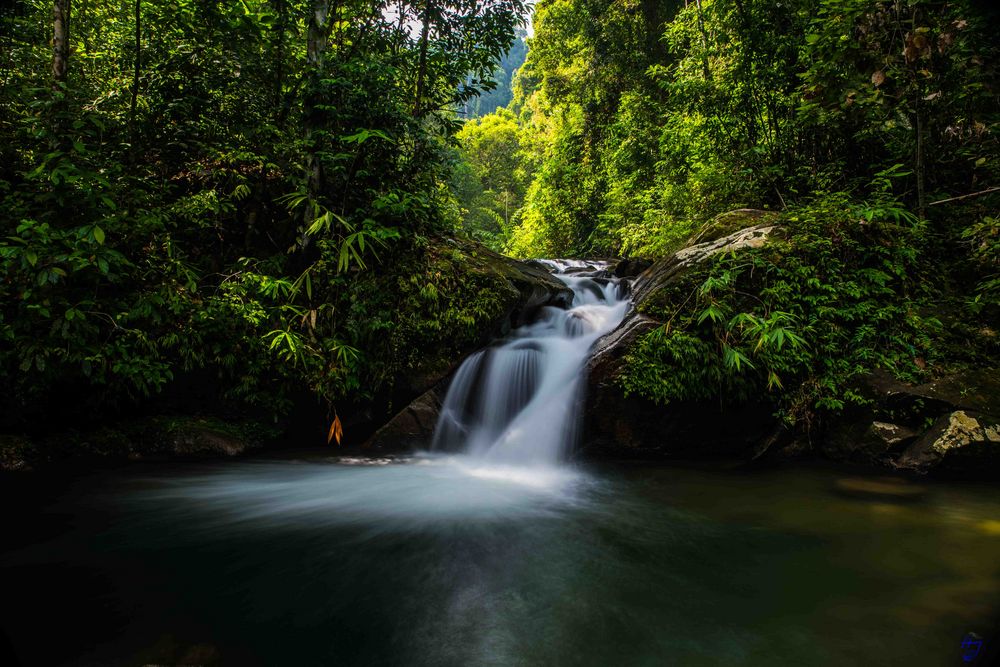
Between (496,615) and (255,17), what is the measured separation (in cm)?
671

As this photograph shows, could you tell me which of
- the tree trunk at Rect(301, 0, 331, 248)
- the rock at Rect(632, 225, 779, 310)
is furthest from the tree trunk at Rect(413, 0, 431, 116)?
the rock at Rect(632, 225, 779, 310)

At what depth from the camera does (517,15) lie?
21.2ft

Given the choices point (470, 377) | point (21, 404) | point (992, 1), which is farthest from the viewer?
point (470, 377)

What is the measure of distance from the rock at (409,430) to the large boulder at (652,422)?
192cm

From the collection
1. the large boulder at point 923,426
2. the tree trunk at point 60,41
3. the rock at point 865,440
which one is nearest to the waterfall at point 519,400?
the rock at point 865,440

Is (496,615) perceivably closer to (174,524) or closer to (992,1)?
(174,524)

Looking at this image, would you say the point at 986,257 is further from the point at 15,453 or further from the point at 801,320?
the point at 15,453

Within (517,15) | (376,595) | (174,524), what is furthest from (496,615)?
(517,15)

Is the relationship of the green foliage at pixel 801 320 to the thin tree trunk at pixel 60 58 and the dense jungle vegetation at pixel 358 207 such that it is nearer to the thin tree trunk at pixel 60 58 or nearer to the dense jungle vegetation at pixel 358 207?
the dense jungle vegetation at pixel 358 207

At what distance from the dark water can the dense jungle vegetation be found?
4.01 feet

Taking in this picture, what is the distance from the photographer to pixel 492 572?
8.81 ft

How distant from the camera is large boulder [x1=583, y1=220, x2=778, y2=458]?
4883 millimetres

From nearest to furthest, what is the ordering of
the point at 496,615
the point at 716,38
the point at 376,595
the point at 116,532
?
the point at 496,615, the point at 376,595, the point at 116,532, the point at 716,38
